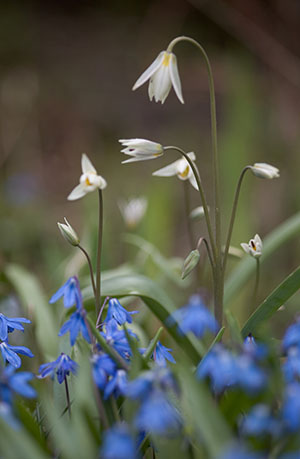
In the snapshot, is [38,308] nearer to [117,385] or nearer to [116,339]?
[116,339]

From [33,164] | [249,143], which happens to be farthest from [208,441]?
[33,164]

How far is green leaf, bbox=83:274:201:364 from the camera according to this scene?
5.29 feet

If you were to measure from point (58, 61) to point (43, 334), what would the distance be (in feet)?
16.5

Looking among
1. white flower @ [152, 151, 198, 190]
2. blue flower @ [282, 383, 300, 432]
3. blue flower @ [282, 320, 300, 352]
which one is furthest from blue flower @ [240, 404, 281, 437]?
white flower @ [152, 151, 198, 190]

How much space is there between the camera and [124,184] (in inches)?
191

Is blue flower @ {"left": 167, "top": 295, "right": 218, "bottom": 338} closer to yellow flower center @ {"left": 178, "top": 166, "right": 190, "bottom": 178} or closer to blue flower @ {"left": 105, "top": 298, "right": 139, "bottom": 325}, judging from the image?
blue flower @ {"left": 105, "top": 298, "right": 139, "bottom": 325}

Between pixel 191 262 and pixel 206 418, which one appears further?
pixel 191 262

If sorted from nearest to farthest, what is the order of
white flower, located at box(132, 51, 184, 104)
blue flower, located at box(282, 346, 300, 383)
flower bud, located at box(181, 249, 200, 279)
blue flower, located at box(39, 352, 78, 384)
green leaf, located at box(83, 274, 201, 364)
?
1. blue flower, located at box(282, 346, 300, 383)
2. blue flower, located at box(39, 352, 78, 384)
3. flower bud, located at box(181, 249, 200, 279)
4. white flower, located at box(132, 51, 184, 104)
5. green leaf, located at box(83, 274, 201, 364)

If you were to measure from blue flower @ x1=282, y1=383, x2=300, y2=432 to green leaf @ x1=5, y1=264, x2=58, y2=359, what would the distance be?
1.16 metres

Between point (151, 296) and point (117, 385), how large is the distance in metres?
0.57

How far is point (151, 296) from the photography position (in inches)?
64.3

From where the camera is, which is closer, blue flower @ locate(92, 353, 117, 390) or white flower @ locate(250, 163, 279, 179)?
blue flower @ locate(92, 353, 117, 390)

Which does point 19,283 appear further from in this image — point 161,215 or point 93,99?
point 93,99

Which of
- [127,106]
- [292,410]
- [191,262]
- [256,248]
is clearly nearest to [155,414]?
[292,410]
